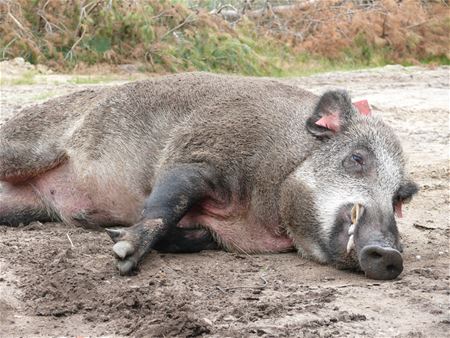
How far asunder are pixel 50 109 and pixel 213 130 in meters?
1.42

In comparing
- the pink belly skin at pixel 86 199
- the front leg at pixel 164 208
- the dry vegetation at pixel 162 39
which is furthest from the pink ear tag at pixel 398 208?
the dry vegetation at pixel 162 39

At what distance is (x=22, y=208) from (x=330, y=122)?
2.19m

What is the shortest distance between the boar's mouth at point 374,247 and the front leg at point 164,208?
0.94 metres

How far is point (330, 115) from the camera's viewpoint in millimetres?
5352


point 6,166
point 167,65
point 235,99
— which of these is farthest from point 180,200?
point 167,65

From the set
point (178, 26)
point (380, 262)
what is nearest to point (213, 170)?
point (380, 262)

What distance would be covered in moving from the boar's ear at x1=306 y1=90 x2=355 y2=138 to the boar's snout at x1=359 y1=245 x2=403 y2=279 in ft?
3.49

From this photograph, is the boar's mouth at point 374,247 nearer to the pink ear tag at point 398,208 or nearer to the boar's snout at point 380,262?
the boar's snout at point 380,262

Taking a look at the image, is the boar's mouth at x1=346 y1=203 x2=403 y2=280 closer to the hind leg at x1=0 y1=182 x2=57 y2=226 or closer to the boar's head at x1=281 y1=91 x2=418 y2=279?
the boar's head at x1=281 y1=91 x2=418 y2=279

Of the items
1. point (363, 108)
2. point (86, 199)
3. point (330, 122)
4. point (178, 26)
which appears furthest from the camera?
point (178, 26)

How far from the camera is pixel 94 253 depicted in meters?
4.83

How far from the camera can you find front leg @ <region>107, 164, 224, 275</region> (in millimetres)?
4570

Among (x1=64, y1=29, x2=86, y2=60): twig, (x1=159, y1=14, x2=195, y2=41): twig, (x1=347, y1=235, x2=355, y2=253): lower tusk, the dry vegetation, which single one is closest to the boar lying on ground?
(x1=347, y1=235, x2=355, y2=253): lower tusk

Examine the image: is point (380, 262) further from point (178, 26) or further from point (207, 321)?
point (178, 26)
